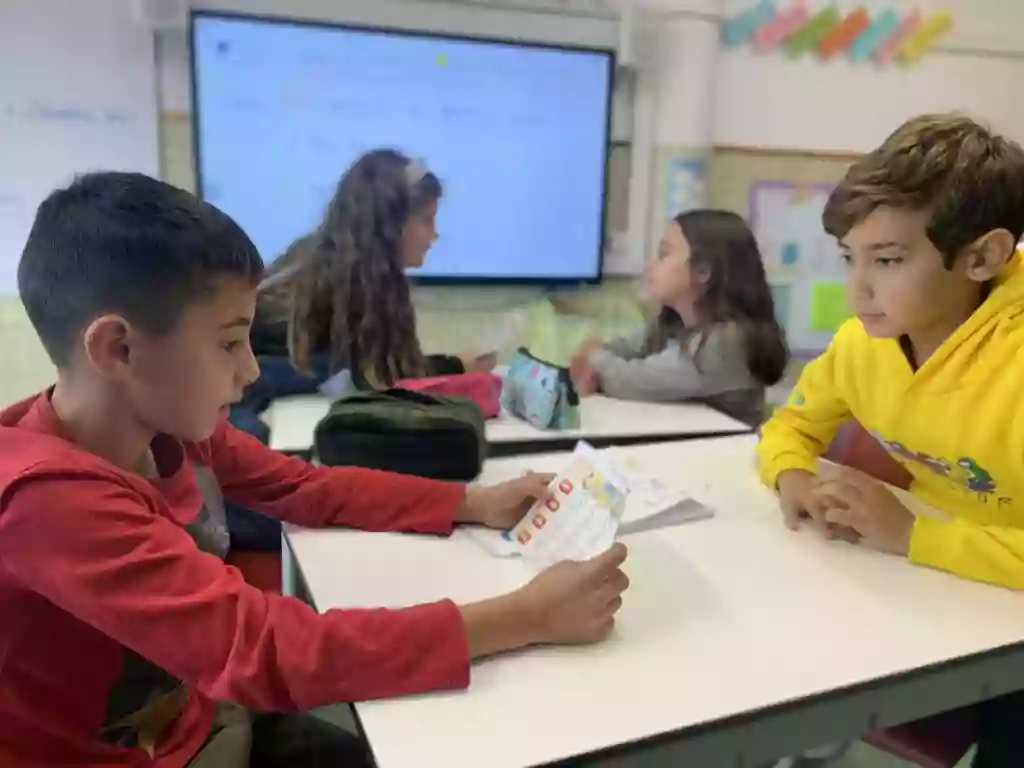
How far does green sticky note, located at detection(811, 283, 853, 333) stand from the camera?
3.44 metres

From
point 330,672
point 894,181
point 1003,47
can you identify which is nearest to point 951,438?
point 894,181

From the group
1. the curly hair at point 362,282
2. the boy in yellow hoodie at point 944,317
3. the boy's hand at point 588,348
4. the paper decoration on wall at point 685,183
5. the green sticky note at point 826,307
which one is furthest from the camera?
the green sticky note at point 826,307

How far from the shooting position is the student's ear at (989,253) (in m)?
1.19

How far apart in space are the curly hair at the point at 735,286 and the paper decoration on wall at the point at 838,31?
3.56 feet

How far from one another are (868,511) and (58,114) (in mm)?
2454

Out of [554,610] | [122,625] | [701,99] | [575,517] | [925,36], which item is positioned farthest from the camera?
[925,36]

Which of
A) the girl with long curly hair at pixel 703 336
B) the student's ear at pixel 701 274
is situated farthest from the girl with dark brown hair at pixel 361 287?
the student's ear at pixel 701 274

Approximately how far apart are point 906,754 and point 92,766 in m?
1.02

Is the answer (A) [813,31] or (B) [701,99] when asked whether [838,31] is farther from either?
(B) [701,99]

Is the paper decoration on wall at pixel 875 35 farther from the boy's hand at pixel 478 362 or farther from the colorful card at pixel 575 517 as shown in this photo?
the colorful card at pixel 575 517

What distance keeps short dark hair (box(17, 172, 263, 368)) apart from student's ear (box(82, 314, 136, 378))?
0.01m

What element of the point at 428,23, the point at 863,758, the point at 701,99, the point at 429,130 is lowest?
the point at 863,758

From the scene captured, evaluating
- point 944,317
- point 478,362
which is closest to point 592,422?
point 478,362

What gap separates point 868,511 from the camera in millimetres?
1140
